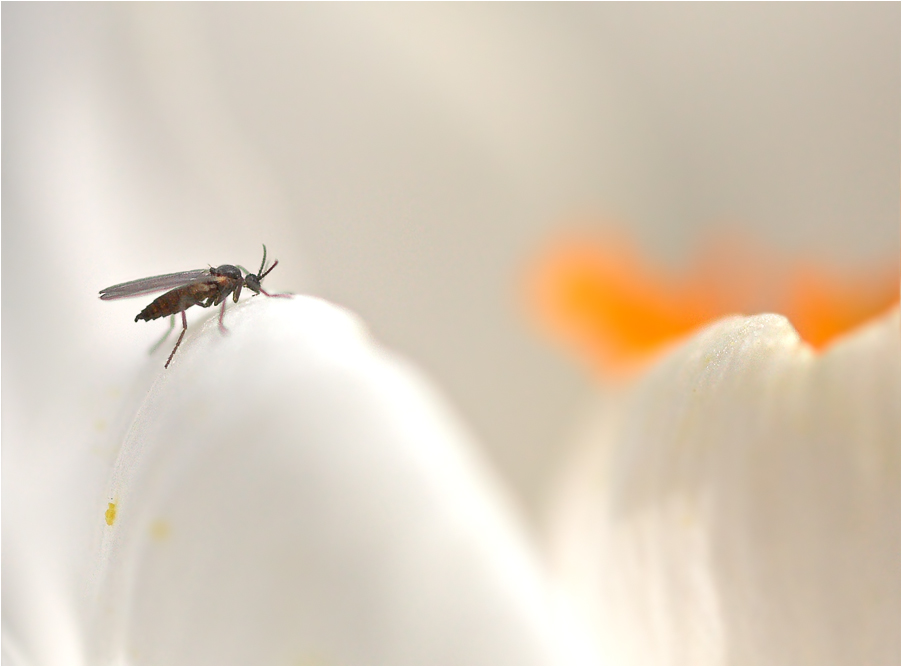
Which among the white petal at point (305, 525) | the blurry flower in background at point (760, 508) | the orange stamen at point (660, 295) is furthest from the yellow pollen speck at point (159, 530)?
the orange stamen at point (660, 295)

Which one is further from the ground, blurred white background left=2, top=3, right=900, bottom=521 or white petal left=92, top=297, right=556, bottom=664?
blurred white background left=2, top=3, right=900, bottom=521

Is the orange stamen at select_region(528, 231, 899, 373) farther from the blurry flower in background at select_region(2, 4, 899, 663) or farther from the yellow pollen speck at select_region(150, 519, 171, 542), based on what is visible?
the yellow pollen speck at select_region(150, 519, 171, 542)

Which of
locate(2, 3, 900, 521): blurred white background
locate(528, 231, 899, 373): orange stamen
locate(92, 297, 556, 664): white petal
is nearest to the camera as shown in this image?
locate(92, 297, 556, 664): white petal

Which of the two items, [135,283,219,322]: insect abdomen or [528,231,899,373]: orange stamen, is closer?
[135,283,219,322]: insect abdomen

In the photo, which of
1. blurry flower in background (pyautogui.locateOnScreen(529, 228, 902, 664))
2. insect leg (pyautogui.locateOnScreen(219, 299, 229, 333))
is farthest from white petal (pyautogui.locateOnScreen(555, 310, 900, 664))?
insect leg (pyautogui.locateOnScreen(219, 299, 229, 333))

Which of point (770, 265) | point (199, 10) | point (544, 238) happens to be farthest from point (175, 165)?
point (770, 265)
